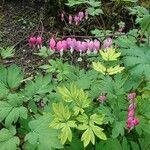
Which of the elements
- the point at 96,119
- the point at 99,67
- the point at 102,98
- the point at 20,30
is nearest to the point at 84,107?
the point at 96,119

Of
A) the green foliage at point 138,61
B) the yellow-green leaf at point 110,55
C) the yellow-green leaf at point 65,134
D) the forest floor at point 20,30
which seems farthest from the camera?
the forest floor at point 20,30

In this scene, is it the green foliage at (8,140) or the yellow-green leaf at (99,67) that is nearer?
the green foliage at (8,140)

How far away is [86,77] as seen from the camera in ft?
6.66

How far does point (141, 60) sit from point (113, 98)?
22cm

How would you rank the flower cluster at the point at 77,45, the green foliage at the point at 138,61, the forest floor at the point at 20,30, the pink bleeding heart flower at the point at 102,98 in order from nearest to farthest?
1. the green foliage at the point at 138,61
2. the pink bleeding heart flower at the point at 102,98
3. the flower cluster at the point at 77,45
4. the forest floor at the point at 20,30

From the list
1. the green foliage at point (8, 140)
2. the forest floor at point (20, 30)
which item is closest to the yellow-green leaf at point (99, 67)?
the green foliage at point (8, 140)

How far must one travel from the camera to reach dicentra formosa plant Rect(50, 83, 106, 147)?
1.65 metres

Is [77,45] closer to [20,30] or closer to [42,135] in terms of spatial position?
[42,135]

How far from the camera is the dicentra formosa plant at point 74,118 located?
165 centimetres

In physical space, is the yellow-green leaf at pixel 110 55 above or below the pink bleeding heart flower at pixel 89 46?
above

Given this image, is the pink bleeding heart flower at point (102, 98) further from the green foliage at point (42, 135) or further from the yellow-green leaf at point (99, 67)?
the green foliage at point (42, 135)

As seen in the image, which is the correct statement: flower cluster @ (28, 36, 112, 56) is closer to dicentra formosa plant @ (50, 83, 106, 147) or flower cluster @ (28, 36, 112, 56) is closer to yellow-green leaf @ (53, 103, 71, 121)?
dicentra formosa plant @ (50, 83, 106, 147)

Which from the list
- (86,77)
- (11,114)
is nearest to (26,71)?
(86,77)

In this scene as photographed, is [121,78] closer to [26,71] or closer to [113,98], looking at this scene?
[113,98]
